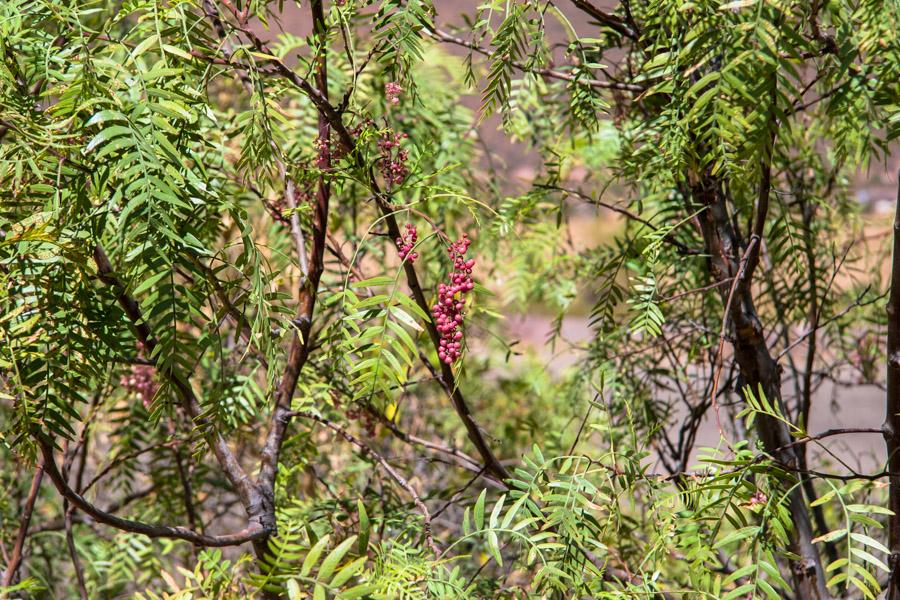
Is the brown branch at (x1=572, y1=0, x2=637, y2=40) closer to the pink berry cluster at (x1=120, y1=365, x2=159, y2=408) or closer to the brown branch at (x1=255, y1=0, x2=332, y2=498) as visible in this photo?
the brown branch at (x1=255, y1=0, x2=332, y2=498)

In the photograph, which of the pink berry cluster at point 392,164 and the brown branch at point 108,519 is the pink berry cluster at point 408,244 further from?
the brown branch at point 108,519

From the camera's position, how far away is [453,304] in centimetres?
51

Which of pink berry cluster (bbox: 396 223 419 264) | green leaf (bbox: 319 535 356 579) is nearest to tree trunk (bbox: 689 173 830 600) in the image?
pink berry cluster (bbox: 396 223 419 264)

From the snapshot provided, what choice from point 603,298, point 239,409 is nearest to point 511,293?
point 603,298

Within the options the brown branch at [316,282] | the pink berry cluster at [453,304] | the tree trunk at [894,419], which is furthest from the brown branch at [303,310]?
the tree trunk at [894,419]

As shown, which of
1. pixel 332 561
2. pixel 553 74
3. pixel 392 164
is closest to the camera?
pixel 332 561

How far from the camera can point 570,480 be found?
0.53 meters

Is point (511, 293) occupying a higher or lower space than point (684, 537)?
higher

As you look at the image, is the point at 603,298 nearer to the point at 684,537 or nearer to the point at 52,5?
the point at 684,537

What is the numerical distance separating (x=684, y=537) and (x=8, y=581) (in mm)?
590

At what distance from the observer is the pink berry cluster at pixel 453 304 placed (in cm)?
51

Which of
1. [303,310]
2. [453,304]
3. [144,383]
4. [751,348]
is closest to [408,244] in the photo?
[453,304]

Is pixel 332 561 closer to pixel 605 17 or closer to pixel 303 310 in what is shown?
pixel 303 310

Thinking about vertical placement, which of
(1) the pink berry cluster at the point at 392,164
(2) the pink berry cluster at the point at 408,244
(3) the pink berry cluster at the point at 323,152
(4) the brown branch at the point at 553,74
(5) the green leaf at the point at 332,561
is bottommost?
(5) the green leaf at the point at 332,561
